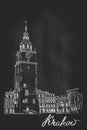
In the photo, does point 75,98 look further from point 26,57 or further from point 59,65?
point 26,57

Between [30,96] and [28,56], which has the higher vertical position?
[28,56]

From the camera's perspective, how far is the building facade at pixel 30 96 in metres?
12.7

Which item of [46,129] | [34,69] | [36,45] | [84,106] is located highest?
[36,45]

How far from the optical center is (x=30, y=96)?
13156 mm

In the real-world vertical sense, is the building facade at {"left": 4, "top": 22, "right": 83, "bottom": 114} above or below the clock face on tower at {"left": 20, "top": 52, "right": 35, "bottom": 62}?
below

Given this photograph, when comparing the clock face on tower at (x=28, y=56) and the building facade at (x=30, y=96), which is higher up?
the clock face on tower at (x=28, y=56)

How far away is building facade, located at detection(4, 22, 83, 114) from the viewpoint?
501 inches

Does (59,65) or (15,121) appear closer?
(15,121)

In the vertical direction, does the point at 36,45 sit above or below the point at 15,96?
above

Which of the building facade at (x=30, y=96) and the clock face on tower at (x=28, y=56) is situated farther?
the clock face on tower at (x=28, y=56)

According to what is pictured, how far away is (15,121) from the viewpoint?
1268cm

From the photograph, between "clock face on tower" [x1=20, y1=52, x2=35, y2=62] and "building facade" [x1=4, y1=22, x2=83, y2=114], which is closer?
"building facade" [x1=4, y1=22, x2=83, y2=114]

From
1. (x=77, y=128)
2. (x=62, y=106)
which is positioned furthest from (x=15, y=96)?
(x=77, y=128)

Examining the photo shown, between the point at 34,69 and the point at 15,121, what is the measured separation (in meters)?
1.82
